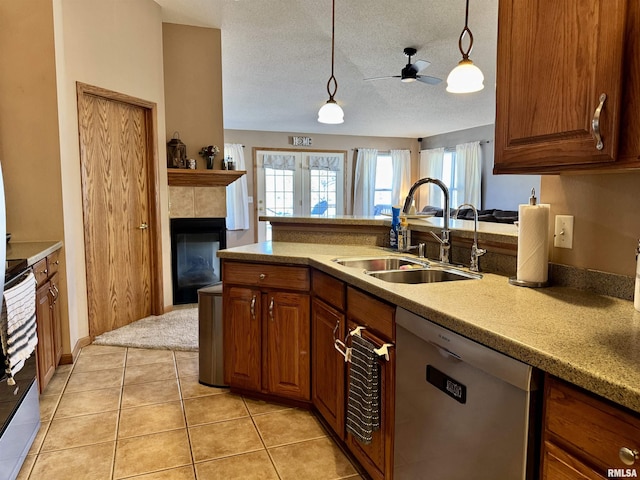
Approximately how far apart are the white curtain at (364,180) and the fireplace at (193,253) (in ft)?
14.8

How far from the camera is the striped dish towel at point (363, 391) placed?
168 centimetres

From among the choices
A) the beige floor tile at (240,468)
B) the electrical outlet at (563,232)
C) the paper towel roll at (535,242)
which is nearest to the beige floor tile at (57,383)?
the beige floor tile at (240,468)

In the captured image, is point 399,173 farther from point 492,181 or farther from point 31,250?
point 31,250

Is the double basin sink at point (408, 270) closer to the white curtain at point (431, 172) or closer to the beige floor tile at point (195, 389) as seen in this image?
the beige floor tile at point (195, 389)

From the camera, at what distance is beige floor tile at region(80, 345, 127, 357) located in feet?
11.1

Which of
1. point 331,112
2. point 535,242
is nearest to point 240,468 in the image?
point 535,242

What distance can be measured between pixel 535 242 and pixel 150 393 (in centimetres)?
231

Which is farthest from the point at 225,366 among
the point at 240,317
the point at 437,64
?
the point at 437,64

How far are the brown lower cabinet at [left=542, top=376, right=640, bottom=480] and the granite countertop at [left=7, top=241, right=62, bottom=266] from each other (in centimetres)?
239

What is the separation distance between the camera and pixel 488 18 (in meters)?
4.35

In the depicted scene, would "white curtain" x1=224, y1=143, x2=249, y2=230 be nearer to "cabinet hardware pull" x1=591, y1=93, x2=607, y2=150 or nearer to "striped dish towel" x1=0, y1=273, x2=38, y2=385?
"striped dish towel" x1=0, y1=273, x2=38, y2=385

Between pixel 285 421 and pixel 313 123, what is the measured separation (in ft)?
21.1

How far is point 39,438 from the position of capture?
221cm

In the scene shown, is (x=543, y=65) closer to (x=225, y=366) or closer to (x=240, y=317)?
(x=240, y=317)
